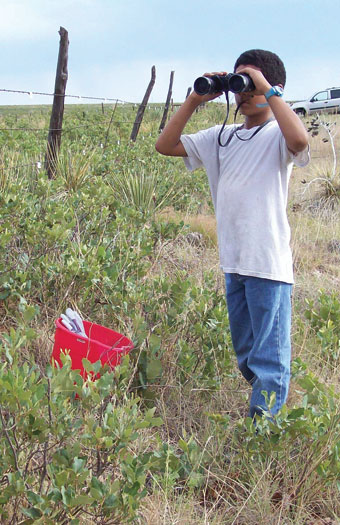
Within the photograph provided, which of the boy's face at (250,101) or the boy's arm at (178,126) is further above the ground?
the boy's face at (250,101)

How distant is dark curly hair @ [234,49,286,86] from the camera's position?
2.26 m

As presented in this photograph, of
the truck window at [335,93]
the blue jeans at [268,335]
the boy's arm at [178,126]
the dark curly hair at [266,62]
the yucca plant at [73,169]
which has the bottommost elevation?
the blue jeans at [268,335]

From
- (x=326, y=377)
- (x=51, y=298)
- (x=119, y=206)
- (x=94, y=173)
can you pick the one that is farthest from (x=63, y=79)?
(x=326, y=377)

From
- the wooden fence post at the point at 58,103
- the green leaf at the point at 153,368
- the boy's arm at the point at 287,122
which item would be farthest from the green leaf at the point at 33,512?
the wooden fence post at the point at 58,103

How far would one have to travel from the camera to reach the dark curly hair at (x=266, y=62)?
7.41 ft

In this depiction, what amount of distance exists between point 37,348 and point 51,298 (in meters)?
0.40

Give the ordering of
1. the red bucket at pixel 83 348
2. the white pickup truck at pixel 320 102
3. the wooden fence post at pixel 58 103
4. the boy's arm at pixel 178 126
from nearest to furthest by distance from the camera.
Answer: the boy's arm at pixel 178 126 → the red bucket at pixel 83 348 → the wooden fence post at pixel 58 103 → the white pickup truck at pixel 320 102

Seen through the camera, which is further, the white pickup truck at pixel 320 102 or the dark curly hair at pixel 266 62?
the white pickup truck at pixel 320 102

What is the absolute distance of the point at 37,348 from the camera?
2994mm

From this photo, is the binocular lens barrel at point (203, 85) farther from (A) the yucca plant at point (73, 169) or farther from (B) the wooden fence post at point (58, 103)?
(B) the wooden fence post at point (58, 103)

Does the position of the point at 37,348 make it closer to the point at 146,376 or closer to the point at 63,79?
the point at 146,376

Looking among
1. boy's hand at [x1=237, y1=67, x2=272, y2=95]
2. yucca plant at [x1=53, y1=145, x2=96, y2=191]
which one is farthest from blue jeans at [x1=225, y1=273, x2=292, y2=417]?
yucca plant at [x1=53, y1=145, x2=96, y2=191]

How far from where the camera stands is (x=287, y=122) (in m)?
2.04

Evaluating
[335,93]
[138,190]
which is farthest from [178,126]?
[335,93]
